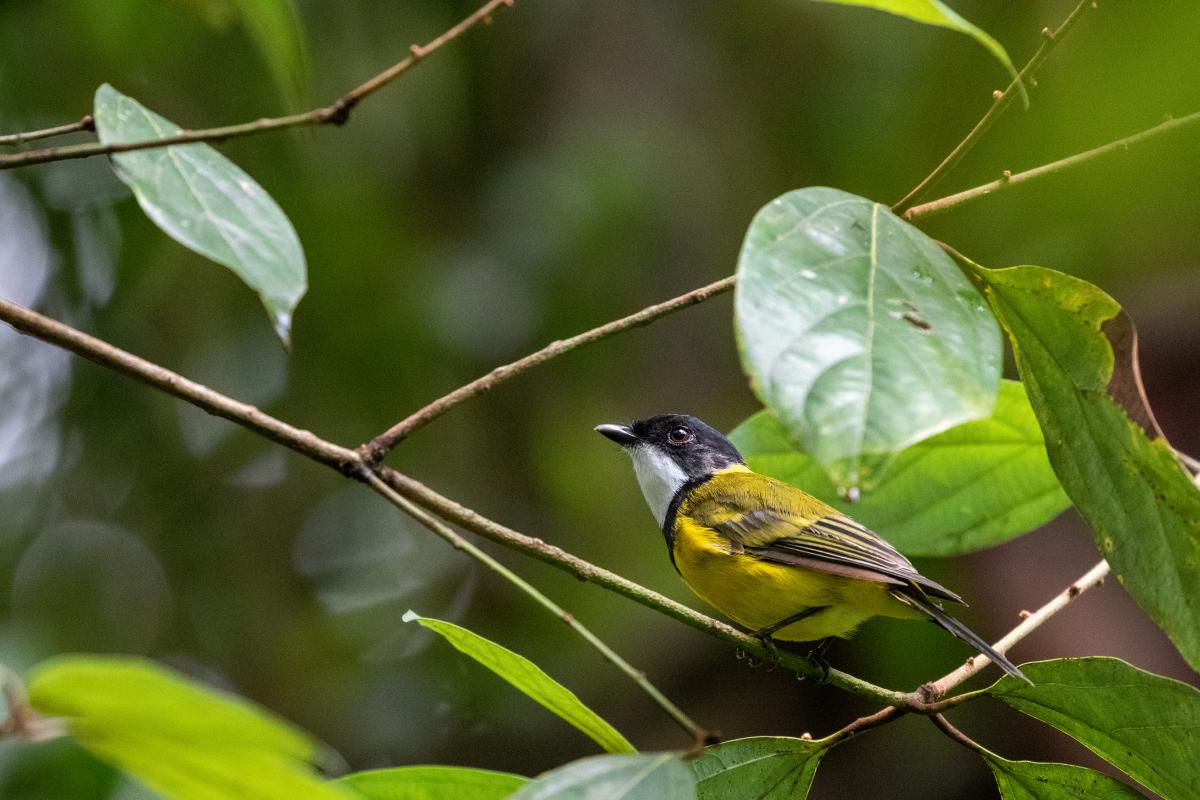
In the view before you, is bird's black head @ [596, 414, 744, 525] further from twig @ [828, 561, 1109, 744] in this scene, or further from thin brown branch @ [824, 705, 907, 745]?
thin brown branch @ [824, 705, 907, 745]

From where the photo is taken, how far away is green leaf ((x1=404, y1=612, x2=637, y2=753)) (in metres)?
1.59

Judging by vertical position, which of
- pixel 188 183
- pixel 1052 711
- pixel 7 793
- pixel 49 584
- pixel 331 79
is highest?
pixel 188 183

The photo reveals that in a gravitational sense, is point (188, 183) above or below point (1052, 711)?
above

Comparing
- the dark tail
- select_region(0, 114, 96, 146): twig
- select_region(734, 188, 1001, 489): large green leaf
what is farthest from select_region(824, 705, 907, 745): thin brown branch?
select_region(0, 114, 96, 146): twig

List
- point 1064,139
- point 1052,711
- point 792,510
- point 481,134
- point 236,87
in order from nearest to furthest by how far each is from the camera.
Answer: point 1064,139, point 1052,711, point 792,510, point 236,87, point 481,134

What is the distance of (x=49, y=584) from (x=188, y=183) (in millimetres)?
5875

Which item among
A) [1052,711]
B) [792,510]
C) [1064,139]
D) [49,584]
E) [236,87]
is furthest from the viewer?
[49,584]

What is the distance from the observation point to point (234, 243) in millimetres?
1625

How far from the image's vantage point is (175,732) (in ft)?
3.20

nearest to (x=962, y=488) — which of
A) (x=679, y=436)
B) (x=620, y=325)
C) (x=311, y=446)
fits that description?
(x=620, y=325)

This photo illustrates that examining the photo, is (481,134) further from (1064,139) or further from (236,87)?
(1064,139)

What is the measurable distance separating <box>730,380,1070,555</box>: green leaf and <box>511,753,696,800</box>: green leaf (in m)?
1.06

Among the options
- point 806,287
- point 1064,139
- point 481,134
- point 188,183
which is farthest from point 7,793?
point 481,134

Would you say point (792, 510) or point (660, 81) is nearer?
point (792, 510)
